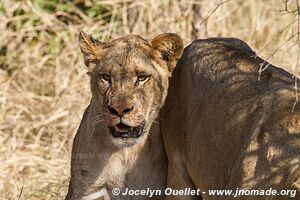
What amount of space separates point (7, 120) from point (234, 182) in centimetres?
396

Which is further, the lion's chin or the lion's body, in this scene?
the lion's body

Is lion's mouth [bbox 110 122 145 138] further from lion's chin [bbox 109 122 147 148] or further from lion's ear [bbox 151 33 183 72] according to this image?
lion's ear [bbox 151 33 183 72]

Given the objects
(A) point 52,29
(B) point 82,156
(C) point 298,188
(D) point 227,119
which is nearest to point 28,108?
(A) point 52,29

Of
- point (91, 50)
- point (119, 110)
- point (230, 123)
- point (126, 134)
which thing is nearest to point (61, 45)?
point (91, 50)

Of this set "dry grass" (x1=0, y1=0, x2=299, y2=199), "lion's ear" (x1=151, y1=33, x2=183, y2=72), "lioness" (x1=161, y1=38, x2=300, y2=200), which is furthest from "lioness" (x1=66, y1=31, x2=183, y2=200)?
"dry grass" (x1=0, y1=0, x2=299, y2=199)

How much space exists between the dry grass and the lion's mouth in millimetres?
2565

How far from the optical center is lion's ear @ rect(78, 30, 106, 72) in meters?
5.20

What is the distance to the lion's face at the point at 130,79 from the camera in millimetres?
4840

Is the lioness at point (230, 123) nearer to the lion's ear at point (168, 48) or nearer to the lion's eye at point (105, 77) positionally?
the lion's ear at point (168, 48)

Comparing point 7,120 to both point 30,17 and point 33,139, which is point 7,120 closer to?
point 33,139

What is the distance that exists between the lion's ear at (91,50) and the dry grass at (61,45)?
2.28m

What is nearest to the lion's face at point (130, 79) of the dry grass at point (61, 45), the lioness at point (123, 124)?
the lioness at point (123, 124)

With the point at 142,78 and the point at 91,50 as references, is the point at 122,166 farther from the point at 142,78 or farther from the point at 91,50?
the point at 91,50

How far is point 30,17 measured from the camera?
→ 27.9 ft
